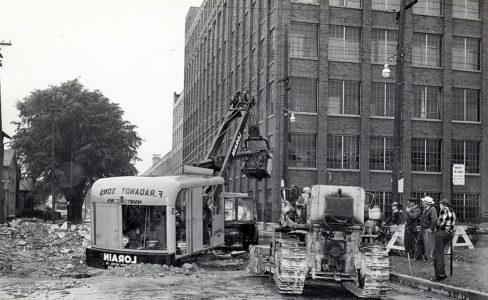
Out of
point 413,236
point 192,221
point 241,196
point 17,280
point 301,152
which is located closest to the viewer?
point 17,280

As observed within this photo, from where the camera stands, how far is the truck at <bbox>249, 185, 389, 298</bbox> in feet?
38.8

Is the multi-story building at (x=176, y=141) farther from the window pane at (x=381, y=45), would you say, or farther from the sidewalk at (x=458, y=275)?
the sidewalk at (x=458, y=275)

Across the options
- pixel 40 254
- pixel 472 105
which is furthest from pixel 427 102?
pixel 40 254

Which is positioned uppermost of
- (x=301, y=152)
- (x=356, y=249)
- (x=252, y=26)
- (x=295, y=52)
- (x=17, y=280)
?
(x=252, y=26)

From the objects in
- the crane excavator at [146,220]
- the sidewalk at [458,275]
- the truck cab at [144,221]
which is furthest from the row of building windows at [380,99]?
the truck cab at [144,221]

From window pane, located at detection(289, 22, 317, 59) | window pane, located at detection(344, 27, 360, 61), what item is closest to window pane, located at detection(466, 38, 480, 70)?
window pane, located at detection(344, 27, 360, 61)

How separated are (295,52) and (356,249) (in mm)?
29126

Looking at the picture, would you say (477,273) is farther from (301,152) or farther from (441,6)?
(441,6)

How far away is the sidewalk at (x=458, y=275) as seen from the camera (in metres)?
12.2

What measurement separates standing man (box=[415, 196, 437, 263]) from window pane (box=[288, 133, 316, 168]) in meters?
21.9

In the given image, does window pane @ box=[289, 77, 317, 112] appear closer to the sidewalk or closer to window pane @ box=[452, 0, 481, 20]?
window pane @ box=[452, 0, 481, 20]

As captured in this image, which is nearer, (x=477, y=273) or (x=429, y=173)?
(x=477, y=273)

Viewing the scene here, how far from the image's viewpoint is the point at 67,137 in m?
58.1

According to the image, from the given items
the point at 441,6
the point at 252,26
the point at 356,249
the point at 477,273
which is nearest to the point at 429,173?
the point at 441,6
